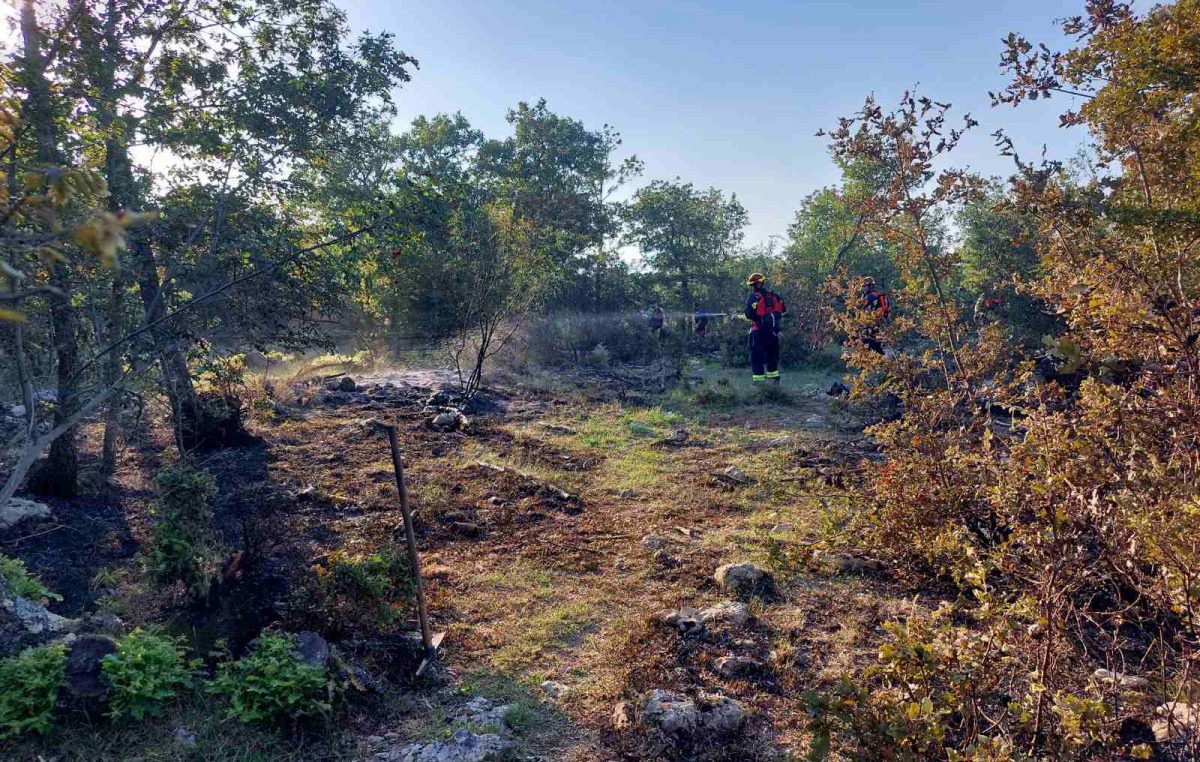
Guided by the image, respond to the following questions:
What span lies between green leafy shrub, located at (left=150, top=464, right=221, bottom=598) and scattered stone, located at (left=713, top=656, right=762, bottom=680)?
2708mm

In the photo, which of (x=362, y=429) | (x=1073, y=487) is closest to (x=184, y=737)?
(x=1073, y=487)

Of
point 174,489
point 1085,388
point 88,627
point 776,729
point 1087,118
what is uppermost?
point 1087,118

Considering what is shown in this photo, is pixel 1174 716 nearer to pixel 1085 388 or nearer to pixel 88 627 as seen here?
pixel 1085 388

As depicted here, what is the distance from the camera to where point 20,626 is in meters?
2.99

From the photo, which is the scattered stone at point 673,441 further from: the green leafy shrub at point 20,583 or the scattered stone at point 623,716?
the green leafy shrub at point 20,583

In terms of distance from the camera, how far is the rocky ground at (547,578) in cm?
282

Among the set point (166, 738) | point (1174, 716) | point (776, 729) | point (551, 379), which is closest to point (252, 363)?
point (551, 379)

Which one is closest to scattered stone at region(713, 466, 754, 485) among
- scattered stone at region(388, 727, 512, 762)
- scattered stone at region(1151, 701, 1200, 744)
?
scattered stone at region(1151, 701, 1200, 744)

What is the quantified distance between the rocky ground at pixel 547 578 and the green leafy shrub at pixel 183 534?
0.18m

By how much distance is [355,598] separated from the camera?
3.58 m

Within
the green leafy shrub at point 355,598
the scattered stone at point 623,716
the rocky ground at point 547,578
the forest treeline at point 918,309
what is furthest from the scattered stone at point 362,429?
the scattered stone at point 623,716

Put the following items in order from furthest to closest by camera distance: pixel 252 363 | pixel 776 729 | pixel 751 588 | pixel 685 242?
pixel 685 242 < pixel 252 363 < pixel 751 588 < pixel 776 729

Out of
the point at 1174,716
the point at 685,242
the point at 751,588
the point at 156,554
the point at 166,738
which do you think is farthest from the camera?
the point at 685,242

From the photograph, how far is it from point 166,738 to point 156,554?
1233 mm
